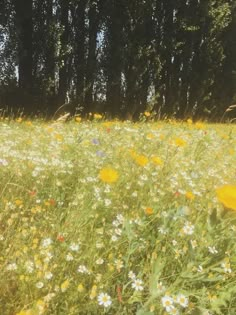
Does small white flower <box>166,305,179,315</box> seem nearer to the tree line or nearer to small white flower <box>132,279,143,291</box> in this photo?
small white flower <box>132,279,143,291</box>

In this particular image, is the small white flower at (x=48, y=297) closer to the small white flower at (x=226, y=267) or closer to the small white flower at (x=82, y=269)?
the small white flower at (x=82, y=269)

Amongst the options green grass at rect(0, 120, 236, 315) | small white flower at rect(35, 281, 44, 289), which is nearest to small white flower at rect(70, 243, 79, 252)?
green grass at rect(0, 120, 236, 315)

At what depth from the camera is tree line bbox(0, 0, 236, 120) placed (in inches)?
422

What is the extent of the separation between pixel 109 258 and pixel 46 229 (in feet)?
1.64

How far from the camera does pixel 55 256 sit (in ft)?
6.10

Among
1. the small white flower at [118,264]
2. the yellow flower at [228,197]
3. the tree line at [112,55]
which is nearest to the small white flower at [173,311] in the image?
the small white flower at [118,264]

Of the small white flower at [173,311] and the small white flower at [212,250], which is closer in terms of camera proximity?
the small white flower at [173,311]

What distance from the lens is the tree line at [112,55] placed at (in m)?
10.7

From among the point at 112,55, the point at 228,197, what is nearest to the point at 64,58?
the point at 112,55

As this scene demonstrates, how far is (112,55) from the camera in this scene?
12188mm

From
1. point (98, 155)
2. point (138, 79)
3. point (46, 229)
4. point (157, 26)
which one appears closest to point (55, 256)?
point (46, 229)

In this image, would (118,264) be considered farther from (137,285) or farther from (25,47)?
(25,47)

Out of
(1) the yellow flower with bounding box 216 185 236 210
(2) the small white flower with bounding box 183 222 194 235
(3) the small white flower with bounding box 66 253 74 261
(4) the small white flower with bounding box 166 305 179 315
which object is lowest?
(4) the small white flower with bounding box 166 305 179 315

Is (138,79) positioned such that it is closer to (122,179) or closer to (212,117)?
(212,117)
